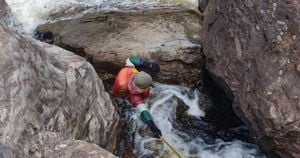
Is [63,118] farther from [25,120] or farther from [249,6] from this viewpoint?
[249,6]

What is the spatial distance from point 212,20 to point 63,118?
2648 millimetres

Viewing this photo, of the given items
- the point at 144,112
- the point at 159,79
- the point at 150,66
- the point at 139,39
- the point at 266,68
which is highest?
the point at 266,68

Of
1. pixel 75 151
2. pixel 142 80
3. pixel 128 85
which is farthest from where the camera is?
pixel 128 85

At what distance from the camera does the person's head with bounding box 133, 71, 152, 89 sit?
6.96 metres

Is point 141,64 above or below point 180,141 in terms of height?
above

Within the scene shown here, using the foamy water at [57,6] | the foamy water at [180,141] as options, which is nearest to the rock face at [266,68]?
the foamy water at [180,141]

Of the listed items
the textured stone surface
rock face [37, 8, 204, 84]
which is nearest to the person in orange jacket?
rock face [37, 8, 204, 84]

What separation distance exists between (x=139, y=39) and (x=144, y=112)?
143cm

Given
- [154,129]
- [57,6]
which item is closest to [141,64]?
[154,129]

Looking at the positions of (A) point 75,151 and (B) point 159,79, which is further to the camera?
(B) point 159,79

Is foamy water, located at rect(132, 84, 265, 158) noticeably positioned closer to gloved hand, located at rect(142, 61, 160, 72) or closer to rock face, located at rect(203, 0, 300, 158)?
gloved hand, located at rect(142, 61, 160, 72)

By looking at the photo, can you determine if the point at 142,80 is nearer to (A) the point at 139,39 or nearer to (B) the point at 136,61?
(B) the point at 136,61

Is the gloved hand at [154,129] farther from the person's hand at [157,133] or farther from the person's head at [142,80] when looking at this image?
the person's head at [142,80]

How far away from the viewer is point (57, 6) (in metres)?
9.37
